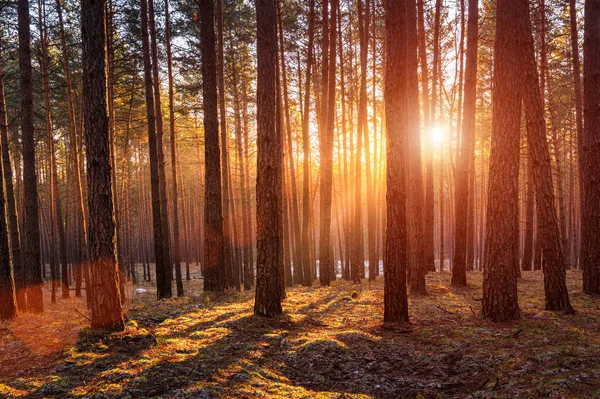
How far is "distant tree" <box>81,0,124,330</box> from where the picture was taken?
5.92 m

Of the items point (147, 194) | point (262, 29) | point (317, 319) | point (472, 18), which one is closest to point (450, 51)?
point (472, 18)

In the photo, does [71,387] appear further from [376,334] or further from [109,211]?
[376,334]

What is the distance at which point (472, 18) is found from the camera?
425 inches

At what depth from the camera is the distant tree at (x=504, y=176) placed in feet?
21.3

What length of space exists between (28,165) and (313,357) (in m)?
10.6

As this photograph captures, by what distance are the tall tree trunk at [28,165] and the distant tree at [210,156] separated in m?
5.18

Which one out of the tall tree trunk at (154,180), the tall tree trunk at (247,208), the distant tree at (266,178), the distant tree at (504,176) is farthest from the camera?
the tall tree trunk at (247,208)

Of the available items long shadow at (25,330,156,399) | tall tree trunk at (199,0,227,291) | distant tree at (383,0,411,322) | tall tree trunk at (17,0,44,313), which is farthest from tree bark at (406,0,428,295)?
tall tree trunk at (17,0,44,313)

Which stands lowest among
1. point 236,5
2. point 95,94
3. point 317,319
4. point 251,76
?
point 317,319

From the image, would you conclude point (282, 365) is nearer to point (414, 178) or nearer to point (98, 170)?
point (98, 170)

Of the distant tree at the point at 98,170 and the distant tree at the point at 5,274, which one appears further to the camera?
the distant tree at the point at 5,274

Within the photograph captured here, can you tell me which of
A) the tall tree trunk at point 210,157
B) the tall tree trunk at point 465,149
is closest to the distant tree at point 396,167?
the tall tree trunk at point 465,149

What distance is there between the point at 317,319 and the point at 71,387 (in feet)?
15.8

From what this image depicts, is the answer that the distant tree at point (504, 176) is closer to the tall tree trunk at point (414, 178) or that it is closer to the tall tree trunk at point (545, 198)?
the tall tree trunk at point (545, 198)
